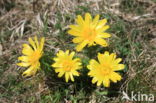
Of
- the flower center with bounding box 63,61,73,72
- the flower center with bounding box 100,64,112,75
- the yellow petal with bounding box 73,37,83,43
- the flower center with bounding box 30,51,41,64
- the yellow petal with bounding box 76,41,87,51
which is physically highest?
the yellow petal with bounding box 73,37,83,43

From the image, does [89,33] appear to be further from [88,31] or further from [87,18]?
[87,18]

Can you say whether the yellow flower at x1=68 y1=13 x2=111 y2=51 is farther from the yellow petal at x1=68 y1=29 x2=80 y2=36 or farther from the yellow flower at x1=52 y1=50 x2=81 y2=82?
the yellow flower at x1=52 y1=50 x2=81 y2=82

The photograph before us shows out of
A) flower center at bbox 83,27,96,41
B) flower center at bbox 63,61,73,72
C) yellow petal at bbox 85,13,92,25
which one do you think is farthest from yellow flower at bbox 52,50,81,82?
yellow petal at bbox 85,13,92,25

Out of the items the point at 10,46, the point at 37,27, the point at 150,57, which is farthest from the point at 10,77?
the point at 150,57

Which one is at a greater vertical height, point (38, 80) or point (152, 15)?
point (152, 15)

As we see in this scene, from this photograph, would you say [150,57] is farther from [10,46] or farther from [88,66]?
[10,46]

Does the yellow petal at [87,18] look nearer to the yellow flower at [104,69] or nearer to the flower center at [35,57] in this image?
the yellow flower at [104,69]
